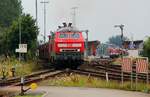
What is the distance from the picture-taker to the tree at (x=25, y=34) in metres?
71.1

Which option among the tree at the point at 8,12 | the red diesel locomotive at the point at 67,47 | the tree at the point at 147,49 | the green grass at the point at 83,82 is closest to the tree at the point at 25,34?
the tree at the point at 147,49

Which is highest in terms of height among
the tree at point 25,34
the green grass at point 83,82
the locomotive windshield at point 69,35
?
the tree at point 25,34

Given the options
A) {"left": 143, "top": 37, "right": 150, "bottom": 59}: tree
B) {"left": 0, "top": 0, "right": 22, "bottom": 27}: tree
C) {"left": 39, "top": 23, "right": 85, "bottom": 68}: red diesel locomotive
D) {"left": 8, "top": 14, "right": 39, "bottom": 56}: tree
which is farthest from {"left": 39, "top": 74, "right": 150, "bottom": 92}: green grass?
{"left": 0, "top": 0, "right": 22, "bottom": 27}: tree

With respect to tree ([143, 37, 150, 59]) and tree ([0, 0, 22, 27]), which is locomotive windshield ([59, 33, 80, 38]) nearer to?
tree ([143, 37, 150, 59])

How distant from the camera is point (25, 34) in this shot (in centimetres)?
7094

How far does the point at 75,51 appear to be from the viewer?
44844mm

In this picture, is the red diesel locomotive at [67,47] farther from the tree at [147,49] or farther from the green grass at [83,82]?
the tree at [147,49]

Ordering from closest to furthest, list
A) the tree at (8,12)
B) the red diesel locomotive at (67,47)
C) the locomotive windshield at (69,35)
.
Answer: the red diesel locomotive at (67,47), the locomotive windshield at (69,35), the tree at (8,12)

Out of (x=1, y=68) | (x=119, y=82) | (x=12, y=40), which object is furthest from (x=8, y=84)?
(x=12, y=40)

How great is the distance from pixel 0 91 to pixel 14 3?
110 m

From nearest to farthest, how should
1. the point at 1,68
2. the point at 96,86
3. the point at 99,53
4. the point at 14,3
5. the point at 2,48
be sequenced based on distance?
the point at 96,86
the point at 1,68
the point at 2,48
the point at 99,53
the point at 14,3

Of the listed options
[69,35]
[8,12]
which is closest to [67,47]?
[69,35]

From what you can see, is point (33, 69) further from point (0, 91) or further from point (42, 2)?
point (42, 2)

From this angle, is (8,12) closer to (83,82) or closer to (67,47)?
(67,47)
